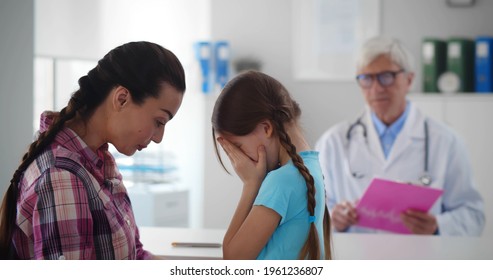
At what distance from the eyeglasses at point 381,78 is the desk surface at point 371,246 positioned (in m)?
0.65

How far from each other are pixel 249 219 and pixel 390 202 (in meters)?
0.81

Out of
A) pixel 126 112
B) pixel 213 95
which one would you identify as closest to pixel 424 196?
pixel 126 112

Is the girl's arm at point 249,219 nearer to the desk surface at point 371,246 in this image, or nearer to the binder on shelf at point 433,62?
the desk surface at point 371,246

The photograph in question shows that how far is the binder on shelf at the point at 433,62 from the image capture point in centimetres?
342

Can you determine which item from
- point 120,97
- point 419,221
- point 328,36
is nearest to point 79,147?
point 120,97

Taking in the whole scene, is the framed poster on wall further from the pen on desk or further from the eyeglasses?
the pen on desk

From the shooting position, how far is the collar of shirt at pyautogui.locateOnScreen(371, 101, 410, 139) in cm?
218

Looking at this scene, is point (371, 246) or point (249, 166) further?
point (371, 246)

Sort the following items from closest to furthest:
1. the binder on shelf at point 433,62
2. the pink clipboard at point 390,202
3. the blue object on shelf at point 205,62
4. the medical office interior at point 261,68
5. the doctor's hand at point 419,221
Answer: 1. the pink clipboard at point 390,202
2. the doctor's hand at point 419,221
3. the medical office interior at point 261,68
4. the binder on shelf at point 433,62
5. the blue object on shelf at point 205,62

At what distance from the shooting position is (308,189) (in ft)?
3.53

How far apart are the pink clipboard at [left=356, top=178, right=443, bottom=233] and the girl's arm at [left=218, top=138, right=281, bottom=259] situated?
63 centimetres

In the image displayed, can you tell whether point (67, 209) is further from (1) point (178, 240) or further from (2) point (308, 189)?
(1) point (178, 240)

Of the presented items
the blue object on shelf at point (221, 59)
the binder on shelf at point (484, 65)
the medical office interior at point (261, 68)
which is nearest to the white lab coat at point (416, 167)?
the medical office interior at point (261, 68)
